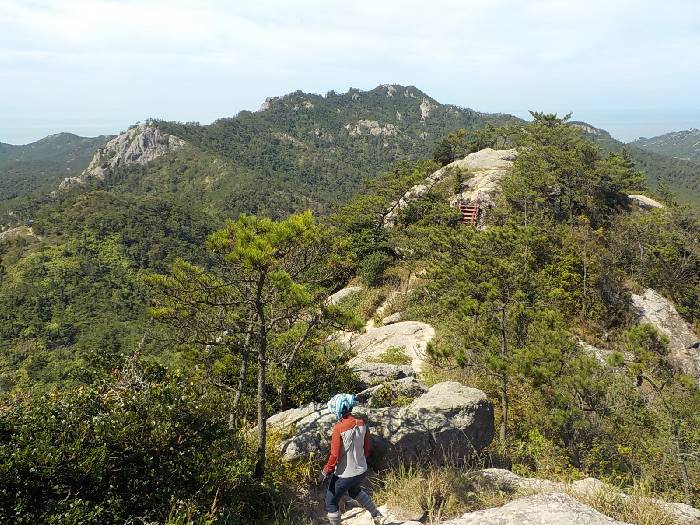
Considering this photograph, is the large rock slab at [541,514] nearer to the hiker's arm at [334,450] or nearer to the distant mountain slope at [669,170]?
the hiker's arm at [334,450]

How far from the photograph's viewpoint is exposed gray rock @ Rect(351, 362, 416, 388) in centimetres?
893

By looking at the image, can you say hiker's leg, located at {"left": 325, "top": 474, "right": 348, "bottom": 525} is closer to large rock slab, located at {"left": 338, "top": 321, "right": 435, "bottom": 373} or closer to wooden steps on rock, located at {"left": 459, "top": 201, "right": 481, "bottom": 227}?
large rock slab, located at {"left": 338, "top": 321, "right": 435, "bottom": 373}

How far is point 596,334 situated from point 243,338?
48.4 feet

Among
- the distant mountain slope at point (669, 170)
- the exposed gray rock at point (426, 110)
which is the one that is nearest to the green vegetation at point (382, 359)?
the distant mountain slope at point (669, 170)

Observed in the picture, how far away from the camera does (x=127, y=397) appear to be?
13.8 ft

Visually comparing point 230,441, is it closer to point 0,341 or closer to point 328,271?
point 328,271

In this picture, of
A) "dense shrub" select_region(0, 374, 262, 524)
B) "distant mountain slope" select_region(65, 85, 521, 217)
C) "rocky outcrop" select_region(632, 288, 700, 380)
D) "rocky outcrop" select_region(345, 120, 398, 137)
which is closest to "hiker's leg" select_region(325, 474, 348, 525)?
"dense shrub" select_region(0, 374, 262, 524)

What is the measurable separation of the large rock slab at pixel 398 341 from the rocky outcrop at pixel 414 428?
18.2 feet

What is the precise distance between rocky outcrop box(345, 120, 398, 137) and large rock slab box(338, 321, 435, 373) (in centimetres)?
16794

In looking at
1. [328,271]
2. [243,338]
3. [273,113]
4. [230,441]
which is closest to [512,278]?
[328,271]

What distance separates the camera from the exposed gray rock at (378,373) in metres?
8.93

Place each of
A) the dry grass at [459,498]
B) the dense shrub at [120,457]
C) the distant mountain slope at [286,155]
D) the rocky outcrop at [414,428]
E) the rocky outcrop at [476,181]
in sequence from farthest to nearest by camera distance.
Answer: the distant mountain slope at [286,155]
the rocky outcrop at [476,181]
the rocky outcrop at [414,428]
the dry grass at [459,498]
the dense shrub at [120,457]

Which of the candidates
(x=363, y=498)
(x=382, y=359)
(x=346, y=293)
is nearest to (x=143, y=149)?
(x=346, y=293)

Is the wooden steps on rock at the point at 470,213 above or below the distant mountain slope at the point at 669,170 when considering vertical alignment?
below
